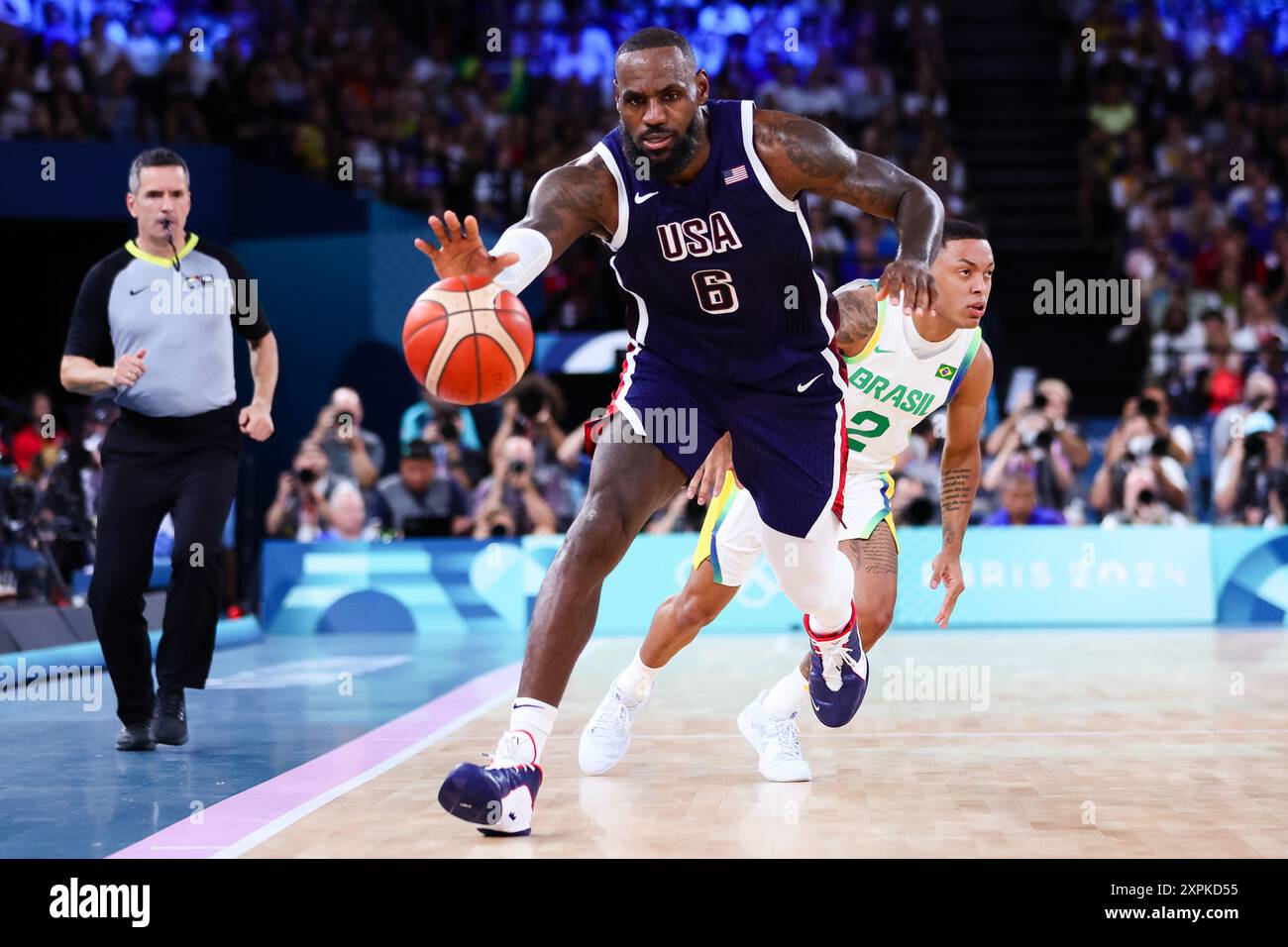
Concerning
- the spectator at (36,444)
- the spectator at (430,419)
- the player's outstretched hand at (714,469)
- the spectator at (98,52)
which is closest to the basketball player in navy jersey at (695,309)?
the player's outstretched hand at (714,469)

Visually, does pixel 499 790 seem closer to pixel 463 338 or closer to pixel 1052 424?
pixel 463 338

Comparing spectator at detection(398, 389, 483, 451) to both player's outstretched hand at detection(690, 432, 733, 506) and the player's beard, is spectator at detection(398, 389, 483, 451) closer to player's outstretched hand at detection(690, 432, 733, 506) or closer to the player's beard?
player's outstretched hand at detection(690, 432, 733, 506)

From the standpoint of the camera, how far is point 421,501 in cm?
1300

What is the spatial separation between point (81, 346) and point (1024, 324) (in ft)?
45.1

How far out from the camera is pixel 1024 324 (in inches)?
718

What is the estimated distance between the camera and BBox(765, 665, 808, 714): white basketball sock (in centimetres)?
550

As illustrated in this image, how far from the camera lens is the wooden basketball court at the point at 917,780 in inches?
159

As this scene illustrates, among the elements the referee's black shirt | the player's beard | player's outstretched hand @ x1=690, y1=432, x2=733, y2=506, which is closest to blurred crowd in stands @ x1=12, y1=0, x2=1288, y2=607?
the referee's black shirt

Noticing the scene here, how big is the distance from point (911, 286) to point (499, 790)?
1.68 metres

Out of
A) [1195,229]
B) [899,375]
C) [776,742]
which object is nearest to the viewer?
[776,742]

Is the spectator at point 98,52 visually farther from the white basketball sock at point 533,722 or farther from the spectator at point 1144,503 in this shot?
the white basketball sock at point 533,722

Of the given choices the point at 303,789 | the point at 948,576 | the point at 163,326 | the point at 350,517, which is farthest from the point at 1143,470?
the point at 303,789

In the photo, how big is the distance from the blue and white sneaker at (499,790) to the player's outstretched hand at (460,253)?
1.23 meters
